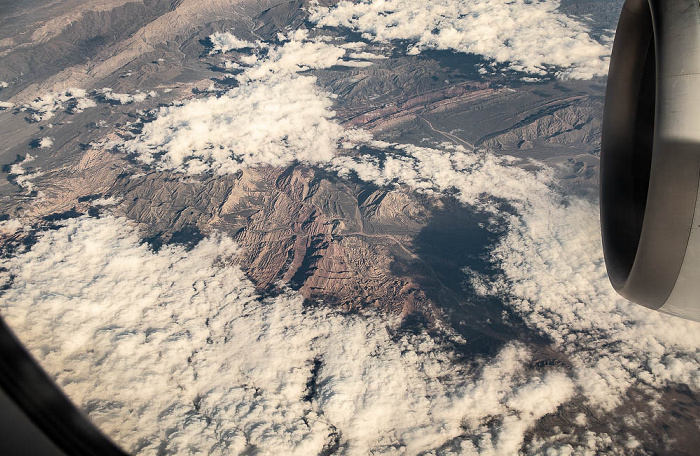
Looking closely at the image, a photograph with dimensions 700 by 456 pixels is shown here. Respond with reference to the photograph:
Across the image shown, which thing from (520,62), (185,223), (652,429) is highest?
(520,62)

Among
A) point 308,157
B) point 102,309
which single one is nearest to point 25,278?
point 102,309

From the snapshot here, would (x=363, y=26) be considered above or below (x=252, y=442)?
above

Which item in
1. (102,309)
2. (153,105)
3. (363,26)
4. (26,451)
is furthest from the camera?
(363,26)

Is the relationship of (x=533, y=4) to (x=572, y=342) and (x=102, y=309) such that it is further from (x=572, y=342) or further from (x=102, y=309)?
(x=102, y=309)

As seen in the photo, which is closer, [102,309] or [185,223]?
[102,309]

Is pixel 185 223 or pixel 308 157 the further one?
pixel 308 157

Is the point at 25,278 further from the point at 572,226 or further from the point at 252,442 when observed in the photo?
the point at 572,226

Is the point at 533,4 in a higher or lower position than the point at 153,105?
higher

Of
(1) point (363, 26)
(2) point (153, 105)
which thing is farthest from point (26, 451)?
(1) point (363, 26)

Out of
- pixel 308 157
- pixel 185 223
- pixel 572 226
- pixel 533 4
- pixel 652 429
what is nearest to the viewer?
pixel 652 429

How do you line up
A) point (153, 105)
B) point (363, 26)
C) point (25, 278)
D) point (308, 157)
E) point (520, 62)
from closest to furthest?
point (25, 278), point (308, 157), point (153, 105), point (520, 62), point (363, 26)
